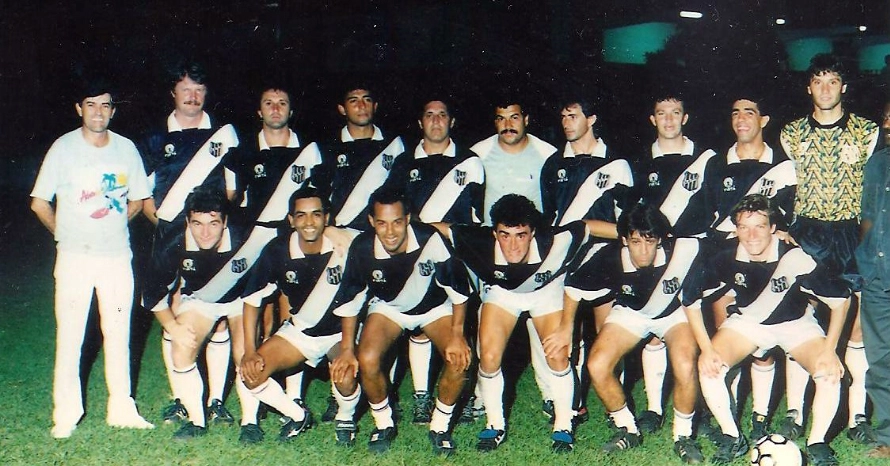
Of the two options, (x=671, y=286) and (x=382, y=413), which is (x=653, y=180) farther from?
(x=382, y=413)

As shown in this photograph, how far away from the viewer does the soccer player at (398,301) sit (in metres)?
3.95

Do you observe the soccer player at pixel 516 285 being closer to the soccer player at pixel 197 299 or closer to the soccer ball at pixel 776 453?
the soccer ball at pixel 776 453

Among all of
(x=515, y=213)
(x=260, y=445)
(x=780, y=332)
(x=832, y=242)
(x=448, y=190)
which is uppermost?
(x=448, y=190)

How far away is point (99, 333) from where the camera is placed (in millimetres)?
6227

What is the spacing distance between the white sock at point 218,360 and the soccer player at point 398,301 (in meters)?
0.77

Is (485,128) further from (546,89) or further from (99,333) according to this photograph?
(99,333)

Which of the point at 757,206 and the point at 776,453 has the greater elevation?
the point at 757,206

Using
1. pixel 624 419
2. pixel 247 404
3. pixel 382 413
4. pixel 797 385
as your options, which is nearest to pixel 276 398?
pixel 247 404

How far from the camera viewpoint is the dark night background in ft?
19.2

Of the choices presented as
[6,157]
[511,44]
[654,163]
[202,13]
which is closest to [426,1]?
[511,44]

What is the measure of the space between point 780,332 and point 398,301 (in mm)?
1924

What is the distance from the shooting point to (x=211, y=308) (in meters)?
4.21

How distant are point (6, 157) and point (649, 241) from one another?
43.6ft

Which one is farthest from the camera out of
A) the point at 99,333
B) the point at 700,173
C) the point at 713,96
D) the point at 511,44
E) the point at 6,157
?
the point at 6,157
